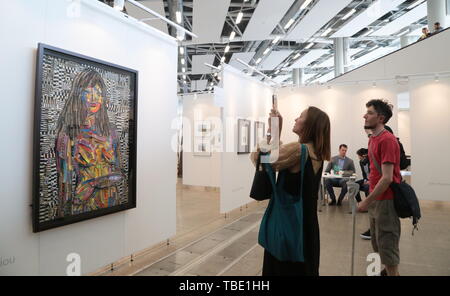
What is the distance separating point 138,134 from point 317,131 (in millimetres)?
2471

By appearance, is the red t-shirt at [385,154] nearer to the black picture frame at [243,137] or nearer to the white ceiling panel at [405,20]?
the black picture frame at [243,137]

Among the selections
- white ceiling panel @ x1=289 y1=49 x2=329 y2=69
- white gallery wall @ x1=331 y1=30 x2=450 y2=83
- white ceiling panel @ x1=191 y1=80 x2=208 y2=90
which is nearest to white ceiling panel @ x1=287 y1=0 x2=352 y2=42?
white gallery wall @ x1=331 y1=30 x2=450 y2=83

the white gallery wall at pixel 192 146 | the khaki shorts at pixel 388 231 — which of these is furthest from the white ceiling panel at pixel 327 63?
the khaki shorts at pixel 388 231

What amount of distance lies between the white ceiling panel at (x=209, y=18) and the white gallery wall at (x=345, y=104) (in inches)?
112

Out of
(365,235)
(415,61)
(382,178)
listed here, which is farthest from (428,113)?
(382,178)

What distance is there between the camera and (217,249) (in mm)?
3947

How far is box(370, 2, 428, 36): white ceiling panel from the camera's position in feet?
25.3

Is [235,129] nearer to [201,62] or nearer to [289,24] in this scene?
Result: [289,24]

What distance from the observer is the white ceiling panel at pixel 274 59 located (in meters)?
11.0

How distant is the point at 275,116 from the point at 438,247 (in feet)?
13.5

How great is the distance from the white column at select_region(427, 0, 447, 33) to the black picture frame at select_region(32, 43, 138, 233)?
757 cm

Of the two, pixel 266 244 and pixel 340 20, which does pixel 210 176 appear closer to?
pixel 340 20
